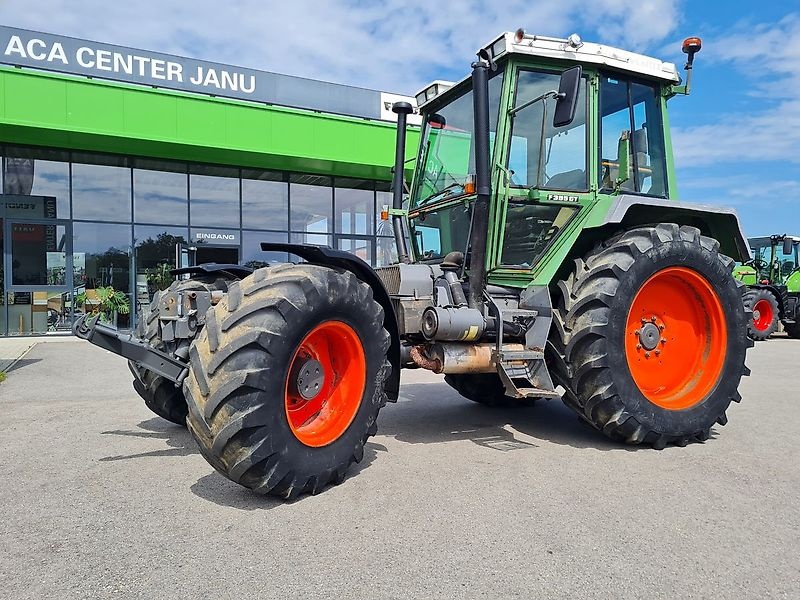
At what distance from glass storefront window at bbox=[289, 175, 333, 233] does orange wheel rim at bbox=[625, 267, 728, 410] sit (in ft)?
42.3

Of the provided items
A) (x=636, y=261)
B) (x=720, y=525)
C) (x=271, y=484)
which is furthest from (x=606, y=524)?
(x=636, y=261)

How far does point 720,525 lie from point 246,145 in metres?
13.3

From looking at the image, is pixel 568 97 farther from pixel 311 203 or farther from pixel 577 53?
pixel 311 203

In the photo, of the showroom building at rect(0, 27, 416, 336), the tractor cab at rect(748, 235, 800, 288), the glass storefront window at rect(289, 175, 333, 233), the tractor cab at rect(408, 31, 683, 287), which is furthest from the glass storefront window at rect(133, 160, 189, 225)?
the tractor cab at rect(748, 235, 800, 288)

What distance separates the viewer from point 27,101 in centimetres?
1245

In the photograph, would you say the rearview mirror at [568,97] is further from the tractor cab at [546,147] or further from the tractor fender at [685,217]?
the tractor fender at [685,217]

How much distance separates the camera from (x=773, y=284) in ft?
57.5

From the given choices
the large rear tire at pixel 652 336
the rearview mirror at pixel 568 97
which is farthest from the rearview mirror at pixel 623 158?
the rearview mirror at pixel 568 97

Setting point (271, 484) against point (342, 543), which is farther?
point (271, 484)

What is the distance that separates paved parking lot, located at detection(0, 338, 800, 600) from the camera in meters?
2.48

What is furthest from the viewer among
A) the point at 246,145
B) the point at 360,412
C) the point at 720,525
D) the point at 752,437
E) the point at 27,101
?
the point at 246,145

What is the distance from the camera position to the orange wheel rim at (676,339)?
4.95 meters

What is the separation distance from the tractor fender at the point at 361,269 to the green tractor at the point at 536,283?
0.5 inches

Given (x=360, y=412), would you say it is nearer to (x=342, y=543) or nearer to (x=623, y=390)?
(x=342, y=543)
